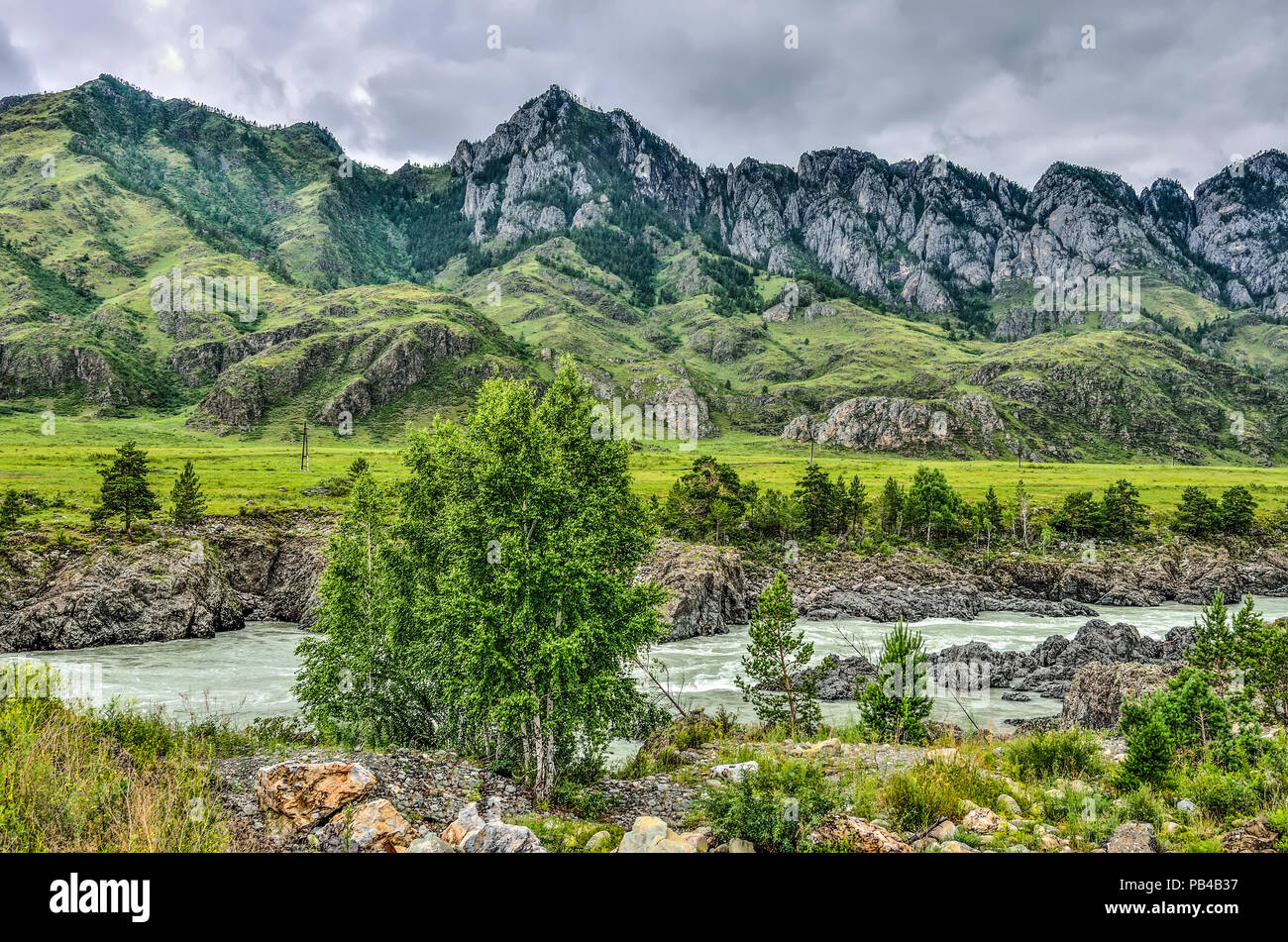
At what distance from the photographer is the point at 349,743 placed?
21156mm

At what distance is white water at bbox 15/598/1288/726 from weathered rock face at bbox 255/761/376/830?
18865mm

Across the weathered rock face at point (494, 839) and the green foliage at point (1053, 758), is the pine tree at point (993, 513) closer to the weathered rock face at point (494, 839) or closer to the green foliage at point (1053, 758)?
the green foliage at point (1053, 758)

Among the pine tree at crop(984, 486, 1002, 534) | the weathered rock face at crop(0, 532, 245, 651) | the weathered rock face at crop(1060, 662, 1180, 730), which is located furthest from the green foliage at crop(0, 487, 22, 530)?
the pine tree at crop(984, 486, 1002, 534)

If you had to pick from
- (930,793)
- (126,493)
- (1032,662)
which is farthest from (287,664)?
(1032,662)

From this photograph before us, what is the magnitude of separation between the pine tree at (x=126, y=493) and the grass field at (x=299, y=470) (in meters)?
4.15

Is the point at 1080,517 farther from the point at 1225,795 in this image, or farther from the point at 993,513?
the point at 1225,795

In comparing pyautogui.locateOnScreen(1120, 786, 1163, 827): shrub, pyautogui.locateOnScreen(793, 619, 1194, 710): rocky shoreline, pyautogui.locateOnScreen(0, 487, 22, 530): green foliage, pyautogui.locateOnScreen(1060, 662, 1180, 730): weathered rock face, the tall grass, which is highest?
pyautogui.locateOnScreen(0, 487, 22, 530): green foliage

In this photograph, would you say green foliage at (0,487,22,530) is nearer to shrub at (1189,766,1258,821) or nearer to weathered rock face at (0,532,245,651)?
weathered rock face at (0,532,245,651)

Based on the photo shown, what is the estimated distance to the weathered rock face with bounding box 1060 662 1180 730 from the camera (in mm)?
25359

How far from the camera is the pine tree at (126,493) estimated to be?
56594 millimetres

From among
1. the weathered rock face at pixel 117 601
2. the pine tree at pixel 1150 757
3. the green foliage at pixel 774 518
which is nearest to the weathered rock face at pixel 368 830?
the pine tree at pixel 1150 757
